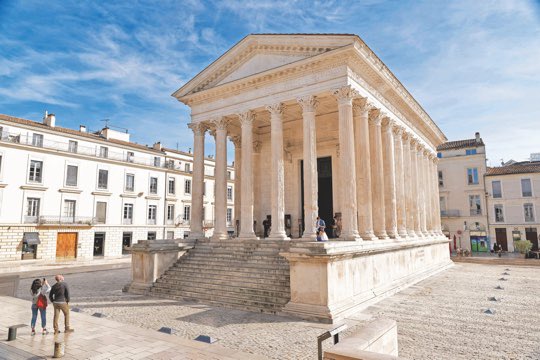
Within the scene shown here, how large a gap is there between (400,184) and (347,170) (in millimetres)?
6501

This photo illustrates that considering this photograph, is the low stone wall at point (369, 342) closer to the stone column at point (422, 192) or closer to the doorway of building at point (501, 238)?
the stone column at point (422, 192)

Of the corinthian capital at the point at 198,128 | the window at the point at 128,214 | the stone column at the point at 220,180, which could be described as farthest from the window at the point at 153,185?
the stone column at the point at 220,180

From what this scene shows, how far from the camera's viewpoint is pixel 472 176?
38.9m

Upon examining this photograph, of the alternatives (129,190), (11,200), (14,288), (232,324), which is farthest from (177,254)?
(129,190)

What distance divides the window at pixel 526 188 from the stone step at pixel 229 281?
3579cm

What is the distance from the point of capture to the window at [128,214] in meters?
34.9

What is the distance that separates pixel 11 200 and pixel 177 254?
772 inches

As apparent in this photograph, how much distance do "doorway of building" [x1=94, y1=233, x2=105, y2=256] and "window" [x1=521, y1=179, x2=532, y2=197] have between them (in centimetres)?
4198

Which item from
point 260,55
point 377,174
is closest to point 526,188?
point 377,174

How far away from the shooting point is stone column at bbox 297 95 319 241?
1352cm

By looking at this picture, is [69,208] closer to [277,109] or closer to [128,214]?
[128,214]

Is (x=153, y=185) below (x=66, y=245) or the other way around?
the other way around

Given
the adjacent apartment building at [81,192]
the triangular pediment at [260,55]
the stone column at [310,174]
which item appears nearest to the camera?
the stone column at [310,174]

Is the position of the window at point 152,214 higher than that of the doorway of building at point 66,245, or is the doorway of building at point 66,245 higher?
the window at point 152,214
